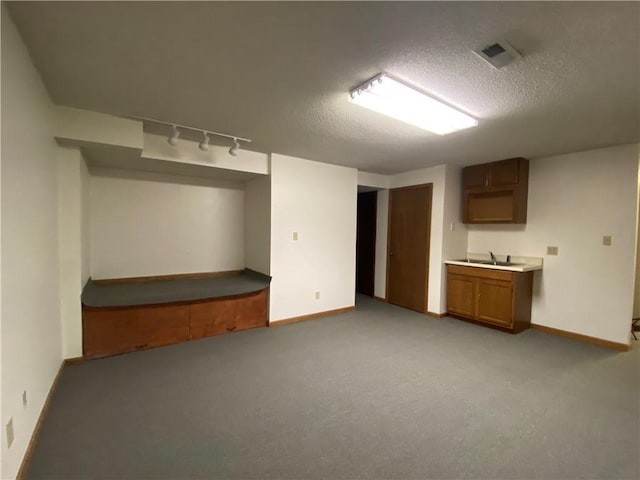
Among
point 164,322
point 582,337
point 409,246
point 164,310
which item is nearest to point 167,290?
point 164,310

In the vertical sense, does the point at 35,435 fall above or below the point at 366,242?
below

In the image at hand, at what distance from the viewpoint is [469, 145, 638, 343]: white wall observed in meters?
3.09

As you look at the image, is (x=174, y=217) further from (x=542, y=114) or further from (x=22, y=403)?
(x=542, y=114)

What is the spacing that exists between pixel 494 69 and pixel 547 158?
110 inches

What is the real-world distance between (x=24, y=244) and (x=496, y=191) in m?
4.87

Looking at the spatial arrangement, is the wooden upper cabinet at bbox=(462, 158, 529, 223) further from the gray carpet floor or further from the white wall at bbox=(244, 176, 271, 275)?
the white wall at bbox=(244, 176, 271, 275)

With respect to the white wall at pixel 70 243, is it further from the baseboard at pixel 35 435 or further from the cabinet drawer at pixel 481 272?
the cabinet drawer at pixel 481 272

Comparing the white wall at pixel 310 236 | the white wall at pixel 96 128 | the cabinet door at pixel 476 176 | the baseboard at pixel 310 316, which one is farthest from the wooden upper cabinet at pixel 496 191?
the white wall at pixel 96 128

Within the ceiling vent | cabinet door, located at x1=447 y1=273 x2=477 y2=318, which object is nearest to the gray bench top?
cabinet door, located at x1=447 y1=273 x2=477 y2=318

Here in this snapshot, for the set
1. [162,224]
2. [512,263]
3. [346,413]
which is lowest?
[346,413]

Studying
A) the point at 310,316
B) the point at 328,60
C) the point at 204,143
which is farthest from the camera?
the point at 310,316

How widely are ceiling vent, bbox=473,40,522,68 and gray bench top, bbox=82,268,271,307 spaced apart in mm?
3082

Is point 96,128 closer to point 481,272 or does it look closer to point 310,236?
point 310,236

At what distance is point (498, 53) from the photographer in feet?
4.94
